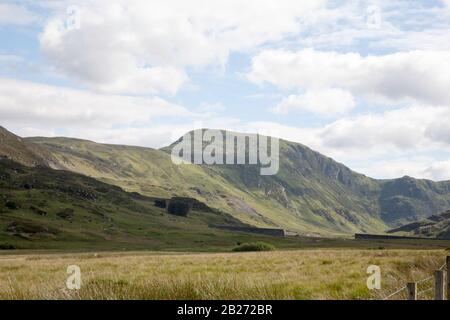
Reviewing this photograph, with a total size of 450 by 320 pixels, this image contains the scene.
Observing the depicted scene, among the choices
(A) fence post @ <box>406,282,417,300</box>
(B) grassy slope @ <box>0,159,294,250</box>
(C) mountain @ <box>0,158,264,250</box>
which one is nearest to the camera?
(A) fence post @ <box>406,282,417,300</box>

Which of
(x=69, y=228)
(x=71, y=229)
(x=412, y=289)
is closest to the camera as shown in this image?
(x=412, y=289)

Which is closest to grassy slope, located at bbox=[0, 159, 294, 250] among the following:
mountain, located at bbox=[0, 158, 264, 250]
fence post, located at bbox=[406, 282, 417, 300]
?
mountain, located at bbox=[0, 158, 264, 250]

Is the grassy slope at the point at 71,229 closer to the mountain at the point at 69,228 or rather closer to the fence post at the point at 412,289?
the mountain at the point at 69,228

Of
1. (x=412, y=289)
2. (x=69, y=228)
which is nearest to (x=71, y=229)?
(x=69, y=228)

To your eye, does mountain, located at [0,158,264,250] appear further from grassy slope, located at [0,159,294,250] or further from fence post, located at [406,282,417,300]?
fence post, located at [406,282,417,300]

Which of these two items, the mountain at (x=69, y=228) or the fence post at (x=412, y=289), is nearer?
the fence post at (x=412, y=289)

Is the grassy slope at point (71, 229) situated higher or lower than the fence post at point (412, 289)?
lower

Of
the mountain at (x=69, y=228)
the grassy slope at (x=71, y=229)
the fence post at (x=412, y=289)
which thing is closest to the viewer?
the fence post at (x=412, y=289)

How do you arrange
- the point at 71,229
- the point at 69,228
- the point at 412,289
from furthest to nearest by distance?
the point at 69,228 → the point at 71,229 → the point at 412,289

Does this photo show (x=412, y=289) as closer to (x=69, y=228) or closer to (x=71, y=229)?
(x=71, y=229)

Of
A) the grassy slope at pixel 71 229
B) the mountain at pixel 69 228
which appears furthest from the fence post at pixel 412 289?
the grassy slope at pixel 71 229

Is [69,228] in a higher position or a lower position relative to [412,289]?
lower

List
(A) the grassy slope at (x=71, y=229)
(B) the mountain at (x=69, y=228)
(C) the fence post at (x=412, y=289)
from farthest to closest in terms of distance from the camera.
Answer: (B) the mountain at (x=69, y=228), (A) the grassy slope at (x=71, y=229), (C) the fence post at (x=412, y=289)
